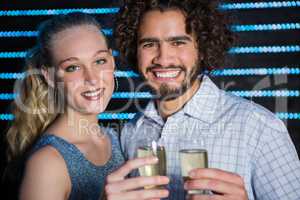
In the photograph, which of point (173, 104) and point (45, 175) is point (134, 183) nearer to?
point (45, 175)

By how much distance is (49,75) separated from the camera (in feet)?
8.21

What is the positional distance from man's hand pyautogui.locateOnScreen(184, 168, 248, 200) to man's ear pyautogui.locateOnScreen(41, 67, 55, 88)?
1113 mm

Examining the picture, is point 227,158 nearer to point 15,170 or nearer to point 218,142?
point 218,142

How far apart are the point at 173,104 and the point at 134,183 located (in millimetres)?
909

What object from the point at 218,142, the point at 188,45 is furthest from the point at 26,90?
the point at 218,142

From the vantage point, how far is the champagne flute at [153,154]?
1.67m

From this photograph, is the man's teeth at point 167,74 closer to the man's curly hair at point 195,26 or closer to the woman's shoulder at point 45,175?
the man's curly hair at point 195,26

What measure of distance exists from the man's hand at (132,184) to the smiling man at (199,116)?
59mm

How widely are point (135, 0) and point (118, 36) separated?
1.05ft

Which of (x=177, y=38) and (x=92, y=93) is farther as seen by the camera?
(x=177, y=38)

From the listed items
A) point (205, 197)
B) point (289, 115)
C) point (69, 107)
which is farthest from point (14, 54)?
point (205, 197)

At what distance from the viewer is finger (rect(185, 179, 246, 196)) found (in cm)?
167

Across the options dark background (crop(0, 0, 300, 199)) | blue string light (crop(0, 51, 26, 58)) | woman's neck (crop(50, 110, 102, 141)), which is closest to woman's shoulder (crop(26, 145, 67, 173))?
woman's neck (crop(50, 110, 102, 141))

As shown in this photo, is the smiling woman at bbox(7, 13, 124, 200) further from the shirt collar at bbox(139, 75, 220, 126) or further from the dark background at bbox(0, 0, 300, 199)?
the dark background at bbox(0, 0, 300, 199)
